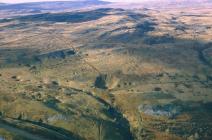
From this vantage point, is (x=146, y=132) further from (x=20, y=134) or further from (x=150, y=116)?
(x=20, y=134)

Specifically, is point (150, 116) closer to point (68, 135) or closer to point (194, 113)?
point (194, 113)

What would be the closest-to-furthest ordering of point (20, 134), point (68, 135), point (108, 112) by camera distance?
point (20, 134), point (68, 135), point (108, 112)

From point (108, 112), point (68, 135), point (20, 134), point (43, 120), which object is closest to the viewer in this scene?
point (20, 134)

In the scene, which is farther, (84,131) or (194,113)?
(194,113)

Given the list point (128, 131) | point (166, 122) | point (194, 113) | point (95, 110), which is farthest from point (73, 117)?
point (194, 113)

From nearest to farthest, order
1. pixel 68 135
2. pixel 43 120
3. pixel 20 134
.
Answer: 1. pixel 20 134
2. pixel 68 135
3. pixel 43 120

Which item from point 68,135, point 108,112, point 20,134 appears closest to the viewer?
point 20,134

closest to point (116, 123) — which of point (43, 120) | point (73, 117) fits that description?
point (73, 117)

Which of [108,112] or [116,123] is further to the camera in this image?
[108,112]
